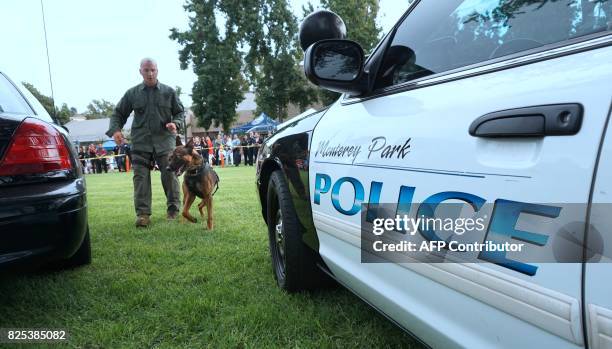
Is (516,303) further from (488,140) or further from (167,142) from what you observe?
(167,142)

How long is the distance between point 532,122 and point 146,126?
489 centimetres

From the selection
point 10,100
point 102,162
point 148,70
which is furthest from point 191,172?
point 102,162

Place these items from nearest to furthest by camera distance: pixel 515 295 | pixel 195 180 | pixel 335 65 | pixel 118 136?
pixel 515 295 < pixel 335 65 < pixel 195 180 < pixel 118 136

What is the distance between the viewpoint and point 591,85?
0.82 meters

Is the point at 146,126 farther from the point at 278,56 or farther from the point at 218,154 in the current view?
the point at 278,56

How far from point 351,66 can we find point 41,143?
5.15 ft

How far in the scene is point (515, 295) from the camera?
35.5 inches

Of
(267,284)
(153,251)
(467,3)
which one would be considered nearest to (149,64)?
(153,251)

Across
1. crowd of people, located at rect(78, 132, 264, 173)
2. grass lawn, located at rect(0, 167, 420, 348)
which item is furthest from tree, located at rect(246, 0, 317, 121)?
grass lawn, located at rect(0, 167, 420, 348)

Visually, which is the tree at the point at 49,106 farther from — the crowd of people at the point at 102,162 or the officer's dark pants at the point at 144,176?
the crowd of people at the point at 102,162

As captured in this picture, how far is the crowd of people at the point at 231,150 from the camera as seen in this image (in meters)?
20.8

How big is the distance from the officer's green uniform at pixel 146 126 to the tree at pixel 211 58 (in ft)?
101

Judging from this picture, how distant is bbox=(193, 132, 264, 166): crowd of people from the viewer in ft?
68.4

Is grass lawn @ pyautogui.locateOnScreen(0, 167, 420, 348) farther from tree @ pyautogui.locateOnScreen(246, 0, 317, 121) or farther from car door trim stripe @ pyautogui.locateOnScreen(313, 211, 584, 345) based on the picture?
tree @ pyautogui.locateOnScreen(246, 0, 317, 121)
